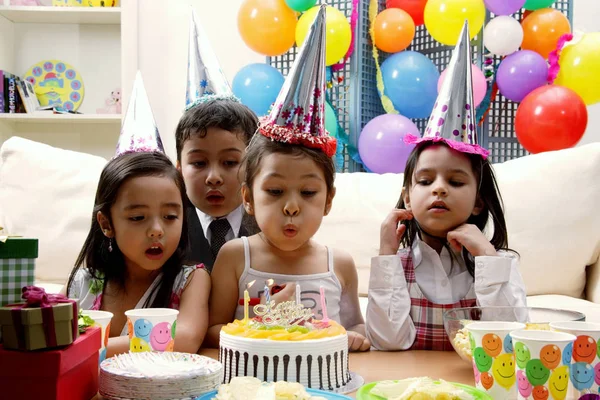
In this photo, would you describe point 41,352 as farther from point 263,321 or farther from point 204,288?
point 204,288

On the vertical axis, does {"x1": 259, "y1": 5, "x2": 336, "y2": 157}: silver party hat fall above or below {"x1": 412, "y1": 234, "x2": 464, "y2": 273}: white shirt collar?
above

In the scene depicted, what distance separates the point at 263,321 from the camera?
99 cm

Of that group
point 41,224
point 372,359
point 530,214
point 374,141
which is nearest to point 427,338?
point 372,359

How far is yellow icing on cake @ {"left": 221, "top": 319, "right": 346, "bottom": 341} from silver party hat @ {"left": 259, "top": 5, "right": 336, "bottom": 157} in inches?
17.8

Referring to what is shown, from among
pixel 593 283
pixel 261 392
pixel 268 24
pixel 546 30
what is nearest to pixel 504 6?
pixel 546 30

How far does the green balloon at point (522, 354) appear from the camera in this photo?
0.76m

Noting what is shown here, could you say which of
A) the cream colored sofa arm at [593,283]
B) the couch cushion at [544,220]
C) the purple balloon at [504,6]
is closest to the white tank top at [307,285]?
the couch cushion at [544,220]

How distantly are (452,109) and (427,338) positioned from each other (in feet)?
1.65

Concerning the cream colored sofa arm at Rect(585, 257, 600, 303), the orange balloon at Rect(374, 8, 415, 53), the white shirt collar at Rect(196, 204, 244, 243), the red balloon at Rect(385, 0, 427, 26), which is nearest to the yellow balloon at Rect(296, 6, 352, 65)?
the orange balloon at Rect(374, 8, 415, 53)

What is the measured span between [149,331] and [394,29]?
9.16 ft

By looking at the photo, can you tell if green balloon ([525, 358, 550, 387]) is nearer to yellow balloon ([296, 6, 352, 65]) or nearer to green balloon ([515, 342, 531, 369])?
green balloon ([515, 342, 531, 369])

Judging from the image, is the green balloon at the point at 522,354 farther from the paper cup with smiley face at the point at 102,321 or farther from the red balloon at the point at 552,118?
the red balloon at the point at 552,118

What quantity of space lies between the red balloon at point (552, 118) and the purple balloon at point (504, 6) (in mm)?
457

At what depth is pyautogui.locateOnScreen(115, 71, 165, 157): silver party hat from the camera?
4.87ft
